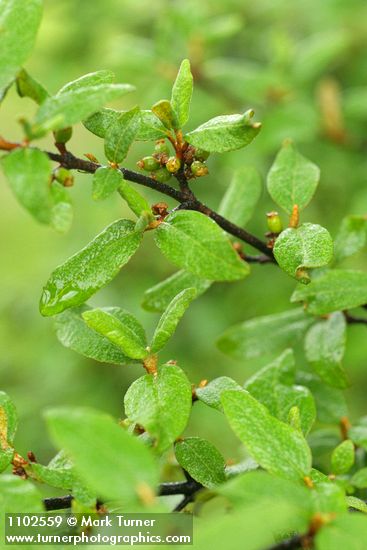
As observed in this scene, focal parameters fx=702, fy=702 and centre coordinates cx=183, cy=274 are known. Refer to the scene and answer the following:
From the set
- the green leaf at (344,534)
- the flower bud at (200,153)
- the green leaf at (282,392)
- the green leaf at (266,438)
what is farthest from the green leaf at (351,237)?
the green leaf at (344,534)

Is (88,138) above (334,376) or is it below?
above

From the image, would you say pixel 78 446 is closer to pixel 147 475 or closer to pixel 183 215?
pixel 147 475

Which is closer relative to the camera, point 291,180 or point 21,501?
point 21,501

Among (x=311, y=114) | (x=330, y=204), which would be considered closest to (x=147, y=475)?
(x=311, y=114)

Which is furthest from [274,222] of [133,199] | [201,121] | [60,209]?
[201,121]

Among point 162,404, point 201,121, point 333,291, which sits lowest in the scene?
point 162,404

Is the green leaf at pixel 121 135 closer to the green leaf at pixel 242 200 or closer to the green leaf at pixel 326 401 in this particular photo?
the green leaf at pixel 242 200

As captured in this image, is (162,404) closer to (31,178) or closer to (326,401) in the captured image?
(31,178)
